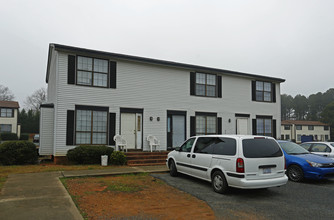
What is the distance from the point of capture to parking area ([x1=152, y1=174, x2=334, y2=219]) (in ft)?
16.9

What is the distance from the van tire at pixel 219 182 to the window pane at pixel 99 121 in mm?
7661

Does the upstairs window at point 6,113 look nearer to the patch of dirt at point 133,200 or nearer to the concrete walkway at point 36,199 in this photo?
the concrete walkway at point 36,199

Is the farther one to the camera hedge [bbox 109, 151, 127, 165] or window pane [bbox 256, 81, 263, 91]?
window pane [bbox 256, 81, 263, 91]

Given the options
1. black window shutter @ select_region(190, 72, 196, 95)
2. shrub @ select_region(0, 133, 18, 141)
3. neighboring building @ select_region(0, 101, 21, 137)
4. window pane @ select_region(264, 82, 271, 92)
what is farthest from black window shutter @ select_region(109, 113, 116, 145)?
neighboring building @ select_region(0, 101, 21, 137)

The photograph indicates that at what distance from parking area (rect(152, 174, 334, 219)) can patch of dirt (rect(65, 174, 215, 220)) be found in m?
0.41

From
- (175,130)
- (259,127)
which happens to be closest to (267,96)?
(259,127)

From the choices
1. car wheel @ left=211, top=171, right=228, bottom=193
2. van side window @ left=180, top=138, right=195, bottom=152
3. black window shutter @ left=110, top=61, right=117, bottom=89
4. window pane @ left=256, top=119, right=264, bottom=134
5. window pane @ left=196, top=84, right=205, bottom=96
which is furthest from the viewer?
window pane @ left=256, top=119, right=264, bottom=134

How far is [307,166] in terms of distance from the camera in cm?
838

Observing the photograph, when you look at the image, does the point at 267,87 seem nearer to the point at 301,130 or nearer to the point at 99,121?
the point at 99,121

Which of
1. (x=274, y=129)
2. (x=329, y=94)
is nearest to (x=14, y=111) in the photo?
(x=274, y=129)

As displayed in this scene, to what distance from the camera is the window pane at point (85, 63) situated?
41.9 ft

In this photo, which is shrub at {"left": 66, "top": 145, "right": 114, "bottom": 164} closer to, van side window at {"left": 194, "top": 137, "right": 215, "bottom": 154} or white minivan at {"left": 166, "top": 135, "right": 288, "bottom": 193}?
van side window at {"left": 194, "top": 137, "right": 215, "bottom": 154}

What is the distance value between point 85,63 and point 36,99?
53007 millimetres

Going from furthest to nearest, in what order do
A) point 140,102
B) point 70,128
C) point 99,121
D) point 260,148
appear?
point 140,102, point 99,121, point 70,128, point 260,148
